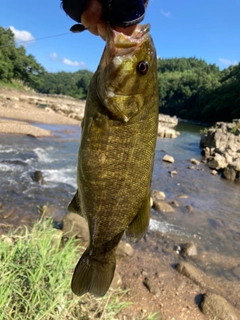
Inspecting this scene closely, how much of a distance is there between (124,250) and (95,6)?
260 inches

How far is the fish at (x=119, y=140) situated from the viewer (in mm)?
1969

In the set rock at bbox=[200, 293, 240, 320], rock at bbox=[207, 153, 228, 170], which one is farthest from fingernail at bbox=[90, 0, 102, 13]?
rock at bbox=[207, 153, 228, 170]

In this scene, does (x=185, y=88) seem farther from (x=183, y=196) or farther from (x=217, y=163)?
(x=183, y=196)

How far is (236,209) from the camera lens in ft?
43.7

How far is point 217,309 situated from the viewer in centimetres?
606

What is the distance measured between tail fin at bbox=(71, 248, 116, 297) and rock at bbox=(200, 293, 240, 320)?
4.54 m

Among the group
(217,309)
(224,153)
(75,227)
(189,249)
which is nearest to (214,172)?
(224,153)

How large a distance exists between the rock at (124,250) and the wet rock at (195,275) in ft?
4.07

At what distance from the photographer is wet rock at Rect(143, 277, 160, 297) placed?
6.32m

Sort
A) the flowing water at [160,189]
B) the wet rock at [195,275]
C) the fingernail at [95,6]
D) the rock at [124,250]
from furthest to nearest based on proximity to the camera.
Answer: the flowing water at [160,189], the rock at [124,250], the wet rock at [195,275], the fingernail at [95,6]

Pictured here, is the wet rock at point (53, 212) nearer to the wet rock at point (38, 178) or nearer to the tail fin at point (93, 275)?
the wet rock at point (38, 178)

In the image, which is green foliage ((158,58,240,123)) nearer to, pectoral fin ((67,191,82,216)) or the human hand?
pectoral fin ((67,191,82,216))

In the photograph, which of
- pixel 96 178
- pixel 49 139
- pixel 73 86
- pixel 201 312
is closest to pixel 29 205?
pixel 201 312

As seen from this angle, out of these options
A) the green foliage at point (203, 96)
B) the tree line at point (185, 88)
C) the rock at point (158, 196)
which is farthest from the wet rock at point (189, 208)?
the green foliage at point (203, 96)
